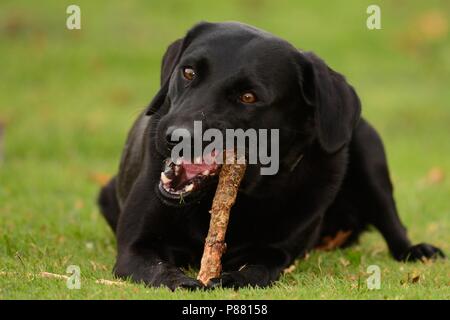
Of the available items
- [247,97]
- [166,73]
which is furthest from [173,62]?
[247,97]

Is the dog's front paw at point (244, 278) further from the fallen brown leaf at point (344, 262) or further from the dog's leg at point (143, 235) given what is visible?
the fallen brown leaf at point (344, 262)

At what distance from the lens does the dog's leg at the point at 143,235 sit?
14.2ft

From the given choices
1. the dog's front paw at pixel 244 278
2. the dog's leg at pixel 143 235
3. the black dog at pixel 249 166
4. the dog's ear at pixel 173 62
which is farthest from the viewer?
the dog's ear at pixel 173 62

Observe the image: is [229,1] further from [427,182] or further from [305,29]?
[427,182]

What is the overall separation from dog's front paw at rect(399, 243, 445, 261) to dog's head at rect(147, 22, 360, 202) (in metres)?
1.33

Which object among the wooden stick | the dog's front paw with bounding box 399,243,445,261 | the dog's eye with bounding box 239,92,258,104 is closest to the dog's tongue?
the wooden stick

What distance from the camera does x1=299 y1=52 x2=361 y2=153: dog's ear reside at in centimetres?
446

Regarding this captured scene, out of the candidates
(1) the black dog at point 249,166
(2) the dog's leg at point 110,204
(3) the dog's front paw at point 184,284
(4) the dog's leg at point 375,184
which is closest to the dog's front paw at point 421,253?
(4) the dog's leg at point 375,184

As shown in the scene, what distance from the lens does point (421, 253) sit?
5.58 metres

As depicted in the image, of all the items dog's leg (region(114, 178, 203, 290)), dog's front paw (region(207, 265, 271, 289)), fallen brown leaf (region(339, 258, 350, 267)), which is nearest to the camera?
dog's front paw (region(207, 265, 271, 289))

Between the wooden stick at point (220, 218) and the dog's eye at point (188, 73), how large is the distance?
453 millimetres

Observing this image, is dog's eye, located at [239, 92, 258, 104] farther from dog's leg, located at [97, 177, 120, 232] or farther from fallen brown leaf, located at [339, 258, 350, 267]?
dog's leg, located at [97, 177, 120, 232]
